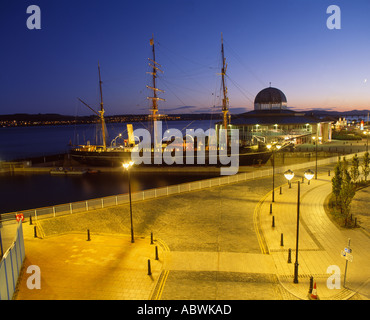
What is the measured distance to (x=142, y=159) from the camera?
54.5 m

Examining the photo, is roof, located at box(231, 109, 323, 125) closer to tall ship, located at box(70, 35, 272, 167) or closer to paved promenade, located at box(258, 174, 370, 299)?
tall ship, located at box(70, 35, 272, 167)

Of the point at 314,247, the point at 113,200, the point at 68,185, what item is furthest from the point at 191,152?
the point at 314,247

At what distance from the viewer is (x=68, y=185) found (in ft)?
Answer: 151

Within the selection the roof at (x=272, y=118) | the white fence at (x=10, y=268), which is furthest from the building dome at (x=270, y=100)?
the white fence at (x=10, y=268)

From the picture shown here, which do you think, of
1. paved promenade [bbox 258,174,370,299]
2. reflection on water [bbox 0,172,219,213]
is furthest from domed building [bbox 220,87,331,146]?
paved promenade [bbox 258,174,370,299]

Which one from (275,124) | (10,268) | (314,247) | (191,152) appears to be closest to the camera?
(10,268)

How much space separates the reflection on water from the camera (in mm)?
38688

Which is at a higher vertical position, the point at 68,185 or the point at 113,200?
the point at 113,200

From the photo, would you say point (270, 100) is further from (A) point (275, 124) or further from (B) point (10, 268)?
(B) point (10, 268)

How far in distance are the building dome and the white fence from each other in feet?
223

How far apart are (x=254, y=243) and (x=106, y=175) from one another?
42501 millimetres

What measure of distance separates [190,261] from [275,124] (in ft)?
184

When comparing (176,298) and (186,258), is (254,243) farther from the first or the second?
(176,298)
